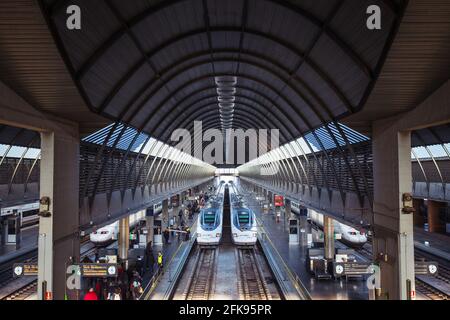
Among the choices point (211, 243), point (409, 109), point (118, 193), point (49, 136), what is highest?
point (409, 109)

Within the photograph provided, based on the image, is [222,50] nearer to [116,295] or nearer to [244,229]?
[116,295]

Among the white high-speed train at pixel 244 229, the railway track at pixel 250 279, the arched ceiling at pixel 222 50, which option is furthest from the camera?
the white high-speed train at pixel 244 229

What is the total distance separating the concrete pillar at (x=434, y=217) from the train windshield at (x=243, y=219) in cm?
1893

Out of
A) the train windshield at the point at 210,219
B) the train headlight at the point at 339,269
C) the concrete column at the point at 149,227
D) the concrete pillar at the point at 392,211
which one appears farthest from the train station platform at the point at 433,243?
the concrete column at the point at 149,227

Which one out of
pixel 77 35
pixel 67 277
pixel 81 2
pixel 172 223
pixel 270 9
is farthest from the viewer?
pixel 172 223

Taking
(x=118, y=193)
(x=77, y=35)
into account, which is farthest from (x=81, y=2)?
(x=118, y=193)

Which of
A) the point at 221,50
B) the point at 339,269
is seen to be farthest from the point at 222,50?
the point at 339,269

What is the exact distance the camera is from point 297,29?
55.3 feet

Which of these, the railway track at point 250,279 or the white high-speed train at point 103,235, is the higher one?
the white high-speed train at point 103,235

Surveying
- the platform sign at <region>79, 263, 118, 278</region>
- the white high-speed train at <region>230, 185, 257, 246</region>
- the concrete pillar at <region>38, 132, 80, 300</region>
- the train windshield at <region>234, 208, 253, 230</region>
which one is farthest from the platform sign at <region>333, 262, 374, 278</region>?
the train windshield at <region>234, 208, 253, 230</region>

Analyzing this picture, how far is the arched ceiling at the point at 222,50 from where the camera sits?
503 inches

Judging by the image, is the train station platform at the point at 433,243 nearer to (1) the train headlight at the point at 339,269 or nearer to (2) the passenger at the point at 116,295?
(1) the train headlight at the point at 339,269

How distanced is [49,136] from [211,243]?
20.5m

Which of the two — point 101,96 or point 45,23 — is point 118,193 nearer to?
point 101,96
